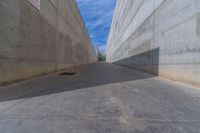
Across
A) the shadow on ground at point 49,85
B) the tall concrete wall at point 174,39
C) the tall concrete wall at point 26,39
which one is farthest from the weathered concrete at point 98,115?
the tall concrete wall at point 174,39

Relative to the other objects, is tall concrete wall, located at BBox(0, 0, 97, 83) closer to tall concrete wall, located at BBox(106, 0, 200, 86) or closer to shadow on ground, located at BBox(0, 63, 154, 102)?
shadow on ground, located at BBox(0, 63, 154, 102)

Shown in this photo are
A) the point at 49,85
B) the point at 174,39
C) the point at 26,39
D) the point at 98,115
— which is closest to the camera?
the point at 98,115

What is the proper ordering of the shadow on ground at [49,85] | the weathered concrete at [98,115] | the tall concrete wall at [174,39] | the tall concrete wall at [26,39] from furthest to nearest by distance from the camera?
1. the tall concrete wall at [174,39]
2. the tall concrete wall at [26,39]
3. the shadow on ground at [49,85]
4. the weathered concrete at [98,115]

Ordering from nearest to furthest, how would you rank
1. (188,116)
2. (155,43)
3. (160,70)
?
(188,116) → (160,70) → (155,43)

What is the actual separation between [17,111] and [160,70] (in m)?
4.23

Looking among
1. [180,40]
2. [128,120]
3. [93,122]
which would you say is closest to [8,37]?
[93,122]

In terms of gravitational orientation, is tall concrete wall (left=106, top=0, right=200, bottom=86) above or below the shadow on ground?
above

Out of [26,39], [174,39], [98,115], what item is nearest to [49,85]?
[26,39]

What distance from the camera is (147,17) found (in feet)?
19.5

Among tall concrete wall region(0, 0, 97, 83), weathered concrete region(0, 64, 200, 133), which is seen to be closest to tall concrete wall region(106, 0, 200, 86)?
weathered concrete region(0, 64, 200, 133)

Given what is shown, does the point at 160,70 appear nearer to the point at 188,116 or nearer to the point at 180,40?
the point at 180,40

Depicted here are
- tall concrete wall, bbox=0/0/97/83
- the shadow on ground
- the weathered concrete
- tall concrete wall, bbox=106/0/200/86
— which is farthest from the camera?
tall concrete wall, bbox=106/0/200/86

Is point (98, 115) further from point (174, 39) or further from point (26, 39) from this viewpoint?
point (174, 39)

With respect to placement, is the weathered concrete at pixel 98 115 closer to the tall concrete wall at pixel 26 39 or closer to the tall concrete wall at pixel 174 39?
the tall concrete wall at pixel 26 39
